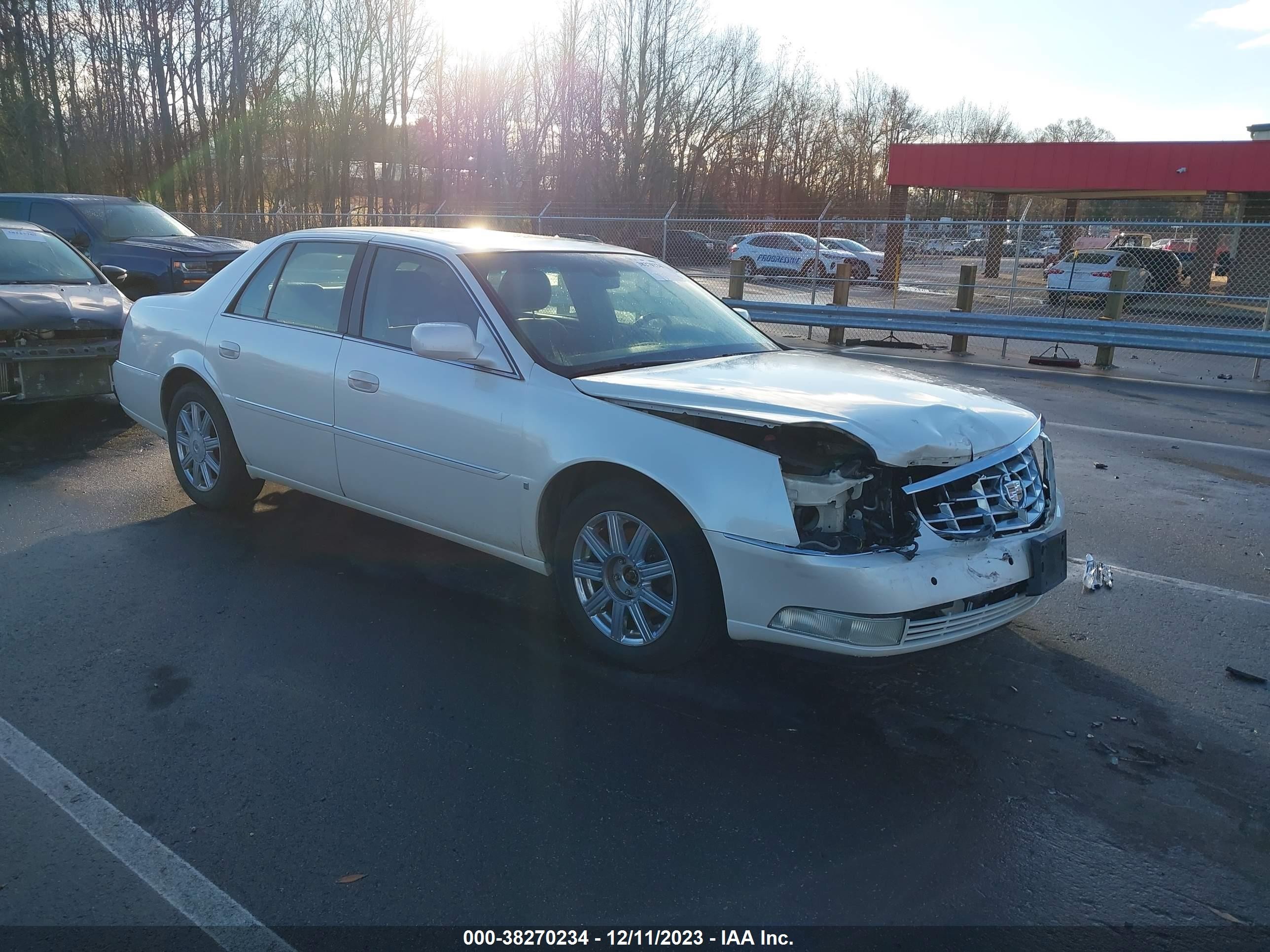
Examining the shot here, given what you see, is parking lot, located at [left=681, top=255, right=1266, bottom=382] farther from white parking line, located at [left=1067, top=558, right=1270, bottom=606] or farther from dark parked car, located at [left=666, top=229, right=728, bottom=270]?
white parking line, located at [left=1067, top=558, right=1270, bottom=606]

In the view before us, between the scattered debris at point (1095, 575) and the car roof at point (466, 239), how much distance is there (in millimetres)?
2944

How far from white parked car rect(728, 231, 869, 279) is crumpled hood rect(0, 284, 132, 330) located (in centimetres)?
1805

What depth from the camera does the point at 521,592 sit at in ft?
15.8

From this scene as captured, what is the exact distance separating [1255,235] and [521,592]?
2824 centimetres

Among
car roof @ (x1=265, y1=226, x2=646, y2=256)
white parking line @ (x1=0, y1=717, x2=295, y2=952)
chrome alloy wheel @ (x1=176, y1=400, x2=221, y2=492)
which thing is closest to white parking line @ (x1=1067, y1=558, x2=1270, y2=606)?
car roof @ (x1=265, y1=226, x2=646, y2=256)

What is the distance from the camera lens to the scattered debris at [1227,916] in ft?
8.51

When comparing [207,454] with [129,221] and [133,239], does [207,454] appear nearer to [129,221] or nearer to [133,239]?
[133,239]

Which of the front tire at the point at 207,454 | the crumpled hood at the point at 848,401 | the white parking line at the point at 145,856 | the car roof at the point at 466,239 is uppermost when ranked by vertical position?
the car roof at the point at 466,239

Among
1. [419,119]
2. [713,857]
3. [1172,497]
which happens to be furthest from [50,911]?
[419,119]

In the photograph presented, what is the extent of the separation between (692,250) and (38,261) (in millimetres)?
21908

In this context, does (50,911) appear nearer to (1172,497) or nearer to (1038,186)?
(1172,497)

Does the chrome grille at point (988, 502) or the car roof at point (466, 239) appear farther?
the car roof at point (466, 239)

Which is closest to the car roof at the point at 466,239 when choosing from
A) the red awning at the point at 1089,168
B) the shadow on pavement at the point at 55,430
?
the shadow on pavement at the point at 55,430

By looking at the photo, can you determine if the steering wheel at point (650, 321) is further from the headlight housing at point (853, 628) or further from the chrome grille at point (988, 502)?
the headlight housing at point (853, 628)
